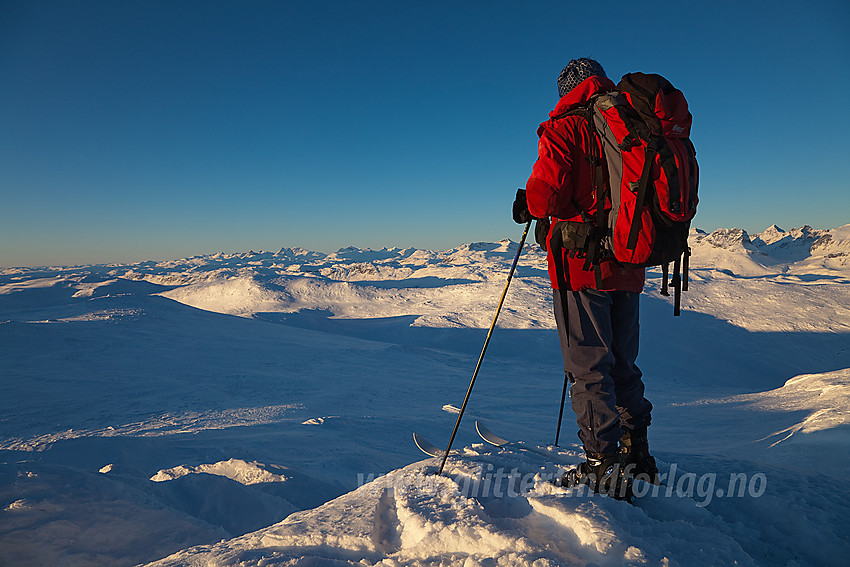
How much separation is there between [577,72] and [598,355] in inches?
69.1

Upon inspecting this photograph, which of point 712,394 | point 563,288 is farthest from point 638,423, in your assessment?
point 712,394

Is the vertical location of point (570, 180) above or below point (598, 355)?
above

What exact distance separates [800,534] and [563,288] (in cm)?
153

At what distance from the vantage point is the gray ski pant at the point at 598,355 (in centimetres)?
197

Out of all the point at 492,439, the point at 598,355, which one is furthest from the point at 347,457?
the point at 598,355

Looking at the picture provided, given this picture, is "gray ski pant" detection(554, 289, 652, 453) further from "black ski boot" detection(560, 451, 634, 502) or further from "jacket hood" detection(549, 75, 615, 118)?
"jacket hood" detection(549, 75, 615, 118)

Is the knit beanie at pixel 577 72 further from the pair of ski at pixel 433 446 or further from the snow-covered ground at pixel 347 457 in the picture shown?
the pair of ski at pixel 433 446

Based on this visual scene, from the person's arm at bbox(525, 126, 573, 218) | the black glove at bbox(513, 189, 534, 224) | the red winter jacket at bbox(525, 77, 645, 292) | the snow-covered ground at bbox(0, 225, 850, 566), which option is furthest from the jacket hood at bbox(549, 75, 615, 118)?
the snow-covered ground at bbox(0, 225, 850, 566)

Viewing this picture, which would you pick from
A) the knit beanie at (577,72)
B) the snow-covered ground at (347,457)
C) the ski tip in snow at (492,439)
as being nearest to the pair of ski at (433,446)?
the ski tip in snow at (492,439)

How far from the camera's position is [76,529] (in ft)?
7.76

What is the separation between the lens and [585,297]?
6.70 ft

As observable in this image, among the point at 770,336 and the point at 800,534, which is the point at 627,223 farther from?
the point at 770,336

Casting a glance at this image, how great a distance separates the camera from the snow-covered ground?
1641mm

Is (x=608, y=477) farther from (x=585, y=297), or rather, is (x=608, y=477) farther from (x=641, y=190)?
(x=641, y=190)
